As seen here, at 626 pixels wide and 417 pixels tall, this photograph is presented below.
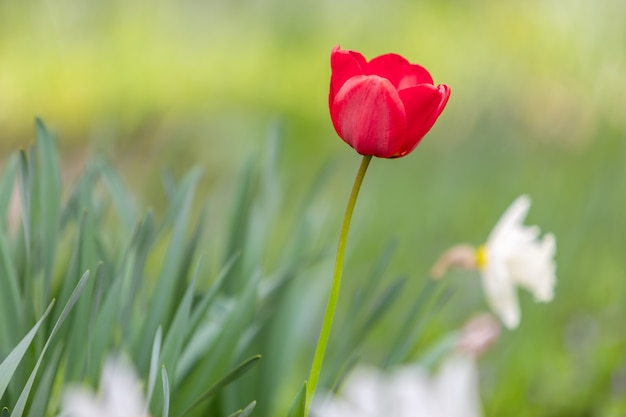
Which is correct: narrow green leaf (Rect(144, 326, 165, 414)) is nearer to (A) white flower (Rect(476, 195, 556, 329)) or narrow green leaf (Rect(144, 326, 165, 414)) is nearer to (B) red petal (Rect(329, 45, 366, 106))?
(B) red petal (Rect(329, 45, 366, 106))

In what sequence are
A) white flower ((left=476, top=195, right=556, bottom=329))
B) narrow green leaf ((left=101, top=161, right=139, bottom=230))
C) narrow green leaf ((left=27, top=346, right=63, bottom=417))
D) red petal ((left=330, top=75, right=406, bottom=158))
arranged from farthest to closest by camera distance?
narrow green leaf ((left=101, top=161, right=139, bottom=230)), white flower ((left=476, top=195, right=556, bottom=329)), narrow green leaf ((left=27, top=346, right=63, bottom=417)), red petal ((left=330, top=75, right=406, bottom=158))

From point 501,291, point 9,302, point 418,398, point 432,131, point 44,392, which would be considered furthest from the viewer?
point 432,131

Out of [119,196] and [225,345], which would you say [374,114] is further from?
[119,196]

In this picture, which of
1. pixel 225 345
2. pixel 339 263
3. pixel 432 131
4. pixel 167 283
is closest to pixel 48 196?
pixel 167 283

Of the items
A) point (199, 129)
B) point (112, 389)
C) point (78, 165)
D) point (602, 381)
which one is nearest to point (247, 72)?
point (199, 129)

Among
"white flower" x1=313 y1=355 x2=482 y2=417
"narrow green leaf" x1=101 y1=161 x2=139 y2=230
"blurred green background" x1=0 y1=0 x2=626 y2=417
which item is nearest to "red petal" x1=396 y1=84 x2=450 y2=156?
"white flower" x1=313 y1=355 x2=482 y2=417

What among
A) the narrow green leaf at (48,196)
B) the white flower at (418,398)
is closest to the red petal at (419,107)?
the white flower at (418,398)
